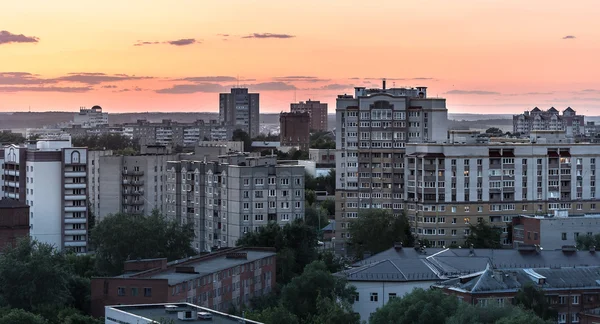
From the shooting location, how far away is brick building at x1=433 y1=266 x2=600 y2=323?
38656 millimetres

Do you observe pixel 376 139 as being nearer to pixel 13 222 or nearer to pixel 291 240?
pixel 291 240

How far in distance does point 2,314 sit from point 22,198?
993 inches

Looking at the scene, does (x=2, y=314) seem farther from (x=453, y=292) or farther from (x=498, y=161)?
(x=498, y=161)

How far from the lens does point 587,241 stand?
169 ft

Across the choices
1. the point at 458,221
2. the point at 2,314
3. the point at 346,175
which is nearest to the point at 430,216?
the point at 458,221

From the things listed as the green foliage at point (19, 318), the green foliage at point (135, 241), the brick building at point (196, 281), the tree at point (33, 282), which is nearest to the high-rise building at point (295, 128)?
the green foliage at point (135, 241)

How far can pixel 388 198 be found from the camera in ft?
210

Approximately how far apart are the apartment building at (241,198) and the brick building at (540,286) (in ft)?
60.3

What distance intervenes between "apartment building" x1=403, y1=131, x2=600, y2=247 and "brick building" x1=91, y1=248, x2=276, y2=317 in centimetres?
1444

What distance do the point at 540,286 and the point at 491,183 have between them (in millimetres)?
21608

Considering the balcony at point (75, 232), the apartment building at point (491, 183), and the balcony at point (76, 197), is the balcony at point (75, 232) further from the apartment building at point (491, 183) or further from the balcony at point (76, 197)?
the apartment building at point (491, 183)

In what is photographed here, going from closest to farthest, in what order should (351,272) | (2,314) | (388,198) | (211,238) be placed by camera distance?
1. (2,314)
2. (351,272)
3. (211,238)
4. (388,198)

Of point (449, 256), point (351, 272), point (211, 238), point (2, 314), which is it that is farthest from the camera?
point (211, 238)

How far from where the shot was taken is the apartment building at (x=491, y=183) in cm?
5978
